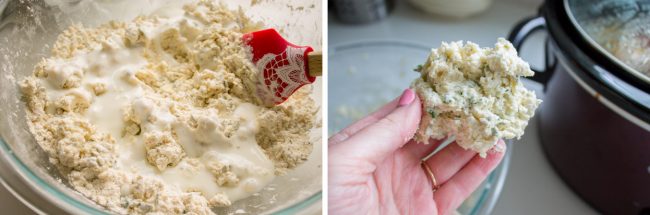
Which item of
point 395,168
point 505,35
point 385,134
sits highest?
point 385,134

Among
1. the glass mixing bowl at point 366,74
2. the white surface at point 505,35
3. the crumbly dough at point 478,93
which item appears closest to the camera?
the crumbly dough at point 478,93

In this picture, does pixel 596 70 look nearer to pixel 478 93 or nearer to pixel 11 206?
pixel 478 93

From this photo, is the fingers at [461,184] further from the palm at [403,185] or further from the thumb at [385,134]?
the thumb at [385,134]

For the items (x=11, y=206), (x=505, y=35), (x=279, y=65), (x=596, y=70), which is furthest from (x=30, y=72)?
(x=505, y=35)

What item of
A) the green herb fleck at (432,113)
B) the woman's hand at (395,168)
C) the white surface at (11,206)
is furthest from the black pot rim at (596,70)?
the white surface at (11,206)

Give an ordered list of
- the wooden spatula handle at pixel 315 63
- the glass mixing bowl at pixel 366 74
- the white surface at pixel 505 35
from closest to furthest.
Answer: the wooden spatula handle at pixel 315 63, the white surface at pixel 505 35, the glass mixing bowl at pixel 366 74

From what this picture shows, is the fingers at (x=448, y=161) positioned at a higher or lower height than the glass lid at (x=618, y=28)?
lower

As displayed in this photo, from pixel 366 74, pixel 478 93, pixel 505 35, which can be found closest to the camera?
pixel 478 93
